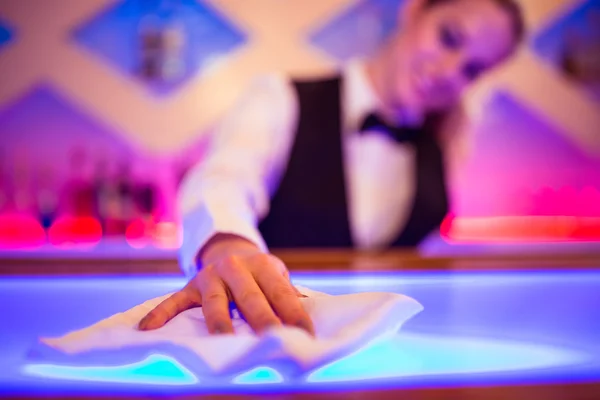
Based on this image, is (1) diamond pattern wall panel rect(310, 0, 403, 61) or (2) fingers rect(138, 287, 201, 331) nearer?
(2) fingers rect(138, 287, 201, 331)

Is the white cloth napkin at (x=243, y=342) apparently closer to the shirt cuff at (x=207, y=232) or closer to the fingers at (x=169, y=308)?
the fingers at (x=169, y=308)

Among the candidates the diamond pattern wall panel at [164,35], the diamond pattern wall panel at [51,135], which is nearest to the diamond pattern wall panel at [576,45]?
the diamond pattern wall panel at [164,35]

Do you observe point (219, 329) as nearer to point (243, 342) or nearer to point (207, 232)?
point (243, 342)

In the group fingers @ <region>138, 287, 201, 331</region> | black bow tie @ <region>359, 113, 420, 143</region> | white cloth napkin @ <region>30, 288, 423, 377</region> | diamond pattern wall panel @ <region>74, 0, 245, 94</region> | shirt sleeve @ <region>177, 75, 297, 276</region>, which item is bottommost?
→ white cloth napkin @ <region>30, 288, 423, 377</region>

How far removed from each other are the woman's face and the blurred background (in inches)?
20.8

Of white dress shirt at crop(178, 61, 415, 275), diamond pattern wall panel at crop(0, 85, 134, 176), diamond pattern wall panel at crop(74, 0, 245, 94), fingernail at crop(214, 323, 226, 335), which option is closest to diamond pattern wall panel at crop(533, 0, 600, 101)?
white dress shirt at crop(178, 61, 415, 275)

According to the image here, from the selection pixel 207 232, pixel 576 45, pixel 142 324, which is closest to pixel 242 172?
pixel 207 232

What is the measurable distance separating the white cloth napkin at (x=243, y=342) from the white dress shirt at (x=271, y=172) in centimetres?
32

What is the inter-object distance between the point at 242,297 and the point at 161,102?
1.79 m

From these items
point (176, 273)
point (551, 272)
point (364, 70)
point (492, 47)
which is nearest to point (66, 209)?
point (364, 70)

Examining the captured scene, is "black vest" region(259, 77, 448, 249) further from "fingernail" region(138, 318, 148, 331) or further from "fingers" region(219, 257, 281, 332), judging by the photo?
"fingernail" region(138, 318, 148, 331)

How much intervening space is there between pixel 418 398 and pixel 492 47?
1562mm

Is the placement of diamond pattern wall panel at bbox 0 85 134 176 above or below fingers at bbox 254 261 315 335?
above

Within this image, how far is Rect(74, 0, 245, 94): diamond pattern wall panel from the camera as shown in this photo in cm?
210
